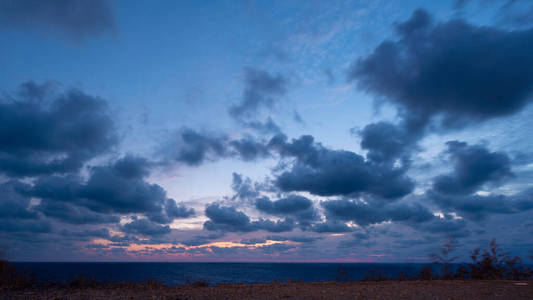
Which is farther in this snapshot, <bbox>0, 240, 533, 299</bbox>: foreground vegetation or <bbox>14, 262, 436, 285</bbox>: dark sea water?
<bbox>14, 262, 436, 285</bbox>: dark sea water

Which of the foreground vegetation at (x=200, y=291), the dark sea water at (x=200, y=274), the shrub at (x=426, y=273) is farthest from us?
the dark sea water at (x=200, y=274)

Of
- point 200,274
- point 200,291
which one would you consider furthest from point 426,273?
point 200,274

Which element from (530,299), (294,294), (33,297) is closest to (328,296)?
(294,294)

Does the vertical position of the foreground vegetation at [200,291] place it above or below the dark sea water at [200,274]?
above

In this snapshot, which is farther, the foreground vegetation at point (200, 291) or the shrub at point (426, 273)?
the shrub at point (426, 273)

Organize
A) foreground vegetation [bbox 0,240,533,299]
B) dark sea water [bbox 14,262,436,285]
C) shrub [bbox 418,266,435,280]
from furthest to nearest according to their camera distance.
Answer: dark sea water [bbox 14,262,436,285] → shrub [bbox 418,266,435,280] → foreground vegetation [bbox 0,240,533,299]

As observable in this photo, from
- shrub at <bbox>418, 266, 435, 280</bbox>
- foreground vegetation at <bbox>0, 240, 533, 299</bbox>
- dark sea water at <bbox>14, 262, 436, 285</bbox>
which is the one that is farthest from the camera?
dark sea water at <bbox>14, 262, 436, 285</bbox>

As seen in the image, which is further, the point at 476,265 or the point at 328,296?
the point at 476,265

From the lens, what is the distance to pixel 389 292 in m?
12.6

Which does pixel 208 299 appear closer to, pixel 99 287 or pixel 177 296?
pixel 177 296

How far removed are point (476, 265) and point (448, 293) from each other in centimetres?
912

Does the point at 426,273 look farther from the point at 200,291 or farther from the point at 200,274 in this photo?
the point at 200,274

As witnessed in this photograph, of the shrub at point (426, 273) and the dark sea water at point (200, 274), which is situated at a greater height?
the shrub at point (426, 273)

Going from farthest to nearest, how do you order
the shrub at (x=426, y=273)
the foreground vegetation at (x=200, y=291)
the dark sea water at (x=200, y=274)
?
1. the dark sea water at (x=200, y=274)
2. the shrub at (x=426, y=273)
3. the foreground vegetation at (x=200, y=291)
